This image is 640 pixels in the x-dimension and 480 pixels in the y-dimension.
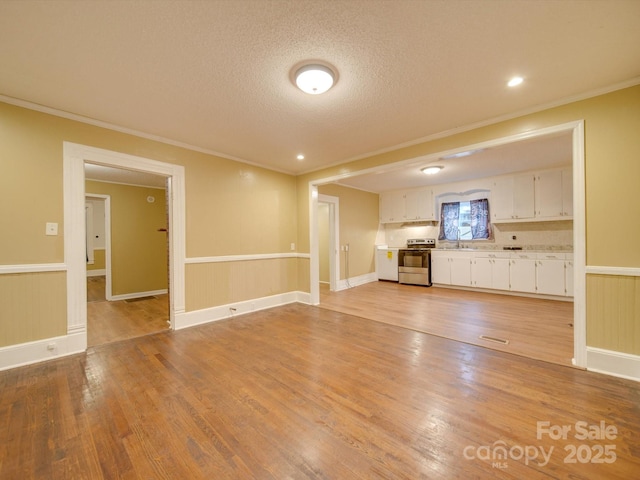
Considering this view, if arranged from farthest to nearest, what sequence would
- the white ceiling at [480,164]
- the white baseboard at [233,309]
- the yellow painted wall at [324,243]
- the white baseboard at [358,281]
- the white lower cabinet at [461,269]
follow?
the yellow painted wall at [324,243] < the white baseboard at [358,281] < the white lower cabinet at [461,269] < the white ceiling at [480,164] < the white baseboard at [233,309]

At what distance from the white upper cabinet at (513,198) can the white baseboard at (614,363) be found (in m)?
3.88

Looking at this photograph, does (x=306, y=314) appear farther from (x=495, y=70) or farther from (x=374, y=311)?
(x=495, y=70)

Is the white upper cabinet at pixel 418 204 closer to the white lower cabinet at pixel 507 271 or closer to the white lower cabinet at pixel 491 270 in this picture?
the white lower cabinet at pixel 507 271

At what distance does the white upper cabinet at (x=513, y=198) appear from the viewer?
215 inches

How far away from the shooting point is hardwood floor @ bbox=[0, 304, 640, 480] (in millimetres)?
1426

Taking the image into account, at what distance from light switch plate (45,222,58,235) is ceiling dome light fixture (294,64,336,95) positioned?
293 cm

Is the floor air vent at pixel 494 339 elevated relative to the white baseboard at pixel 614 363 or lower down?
lower down

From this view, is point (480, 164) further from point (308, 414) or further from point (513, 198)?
point (308, 414)

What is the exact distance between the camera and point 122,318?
165 inches

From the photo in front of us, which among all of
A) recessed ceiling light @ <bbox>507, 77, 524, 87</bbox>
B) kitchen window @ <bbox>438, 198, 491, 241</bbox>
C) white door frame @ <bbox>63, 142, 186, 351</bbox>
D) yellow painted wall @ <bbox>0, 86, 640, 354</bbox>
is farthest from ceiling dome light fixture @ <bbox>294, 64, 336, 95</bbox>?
kitchen window @ <bbox>438, 198, 491, 241</bbox>

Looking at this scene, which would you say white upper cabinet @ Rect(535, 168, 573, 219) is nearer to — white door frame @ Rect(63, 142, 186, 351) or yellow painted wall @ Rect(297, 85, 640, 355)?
yellow painted wall @ Rect(297, 85, 640, 355)

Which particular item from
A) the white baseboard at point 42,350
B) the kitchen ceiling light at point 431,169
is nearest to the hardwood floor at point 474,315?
the kitchen ceiling light at point 431,169

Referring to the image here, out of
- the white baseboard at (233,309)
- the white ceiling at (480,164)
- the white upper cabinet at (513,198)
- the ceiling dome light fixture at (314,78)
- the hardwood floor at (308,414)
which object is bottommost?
the hardwood floor at (308,414)

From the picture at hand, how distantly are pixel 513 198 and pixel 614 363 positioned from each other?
164 inches
